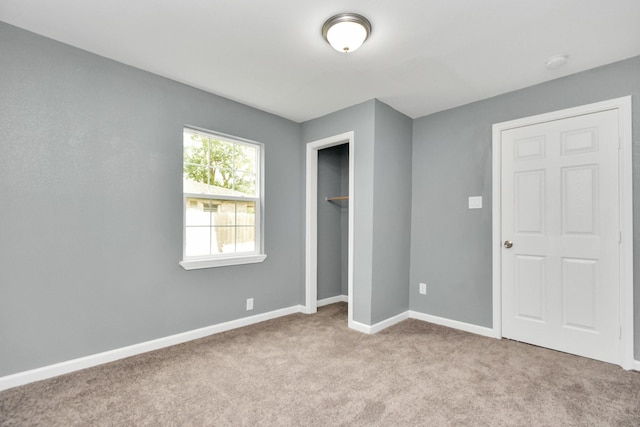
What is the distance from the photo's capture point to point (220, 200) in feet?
11.0

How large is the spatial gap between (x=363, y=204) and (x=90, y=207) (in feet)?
7.89

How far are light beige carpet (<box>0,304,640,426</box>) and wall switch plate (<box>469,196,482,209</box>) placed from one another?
1335mm

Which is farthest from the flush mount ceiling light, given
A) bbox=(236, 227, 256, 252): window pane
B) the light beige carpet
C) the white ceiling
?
the light beige carpet

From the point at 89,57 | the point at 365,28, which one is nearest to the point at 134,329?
the point at 89,57

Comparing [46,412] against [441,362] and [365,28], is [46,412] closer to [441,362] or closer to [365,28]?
[441,362]

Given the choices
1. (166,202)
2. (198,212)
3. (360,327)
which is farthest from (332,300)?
(166,202)

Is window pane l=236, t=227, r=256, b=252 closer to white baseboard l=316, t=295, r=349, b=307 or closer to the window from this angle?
the window

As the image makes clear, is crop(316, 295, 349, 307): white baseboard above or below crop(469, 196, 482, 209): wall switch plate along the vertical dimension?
below

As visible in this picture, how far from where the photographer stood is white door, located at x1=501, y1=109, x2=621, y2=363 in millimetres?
2574

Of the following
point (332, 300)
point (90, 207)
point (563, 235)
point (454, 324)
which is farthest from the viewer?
point (332, 300)

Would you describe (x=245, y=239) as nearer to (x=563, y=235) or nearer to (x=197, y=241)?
(x=197, y=241)

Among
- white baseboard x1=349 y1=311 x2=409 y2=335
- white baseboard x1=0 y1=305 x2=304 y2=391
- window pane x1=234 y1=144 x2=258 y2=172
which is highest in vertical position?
window pane x1=234 y1=144 x2=258 y2=172

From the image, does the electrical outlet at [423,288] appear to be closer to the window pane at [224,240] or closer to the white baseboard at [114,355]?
the white baseboard at [114,355]

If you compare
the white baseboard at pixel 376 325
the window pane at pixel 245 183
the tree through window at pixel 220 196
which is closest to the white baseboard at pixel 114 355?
the tree through window at pixel 220 196
